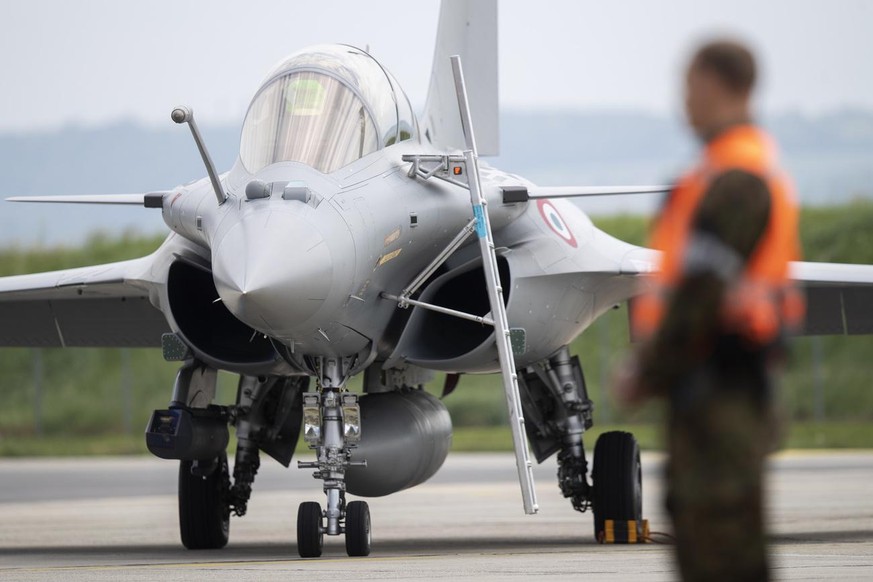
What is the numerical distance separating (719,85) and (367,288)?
18.3ft

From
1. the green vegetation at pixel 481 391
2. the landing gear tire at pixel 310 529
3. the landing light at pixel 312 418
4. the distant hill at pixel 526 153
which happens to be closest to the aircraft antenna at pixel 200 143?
the landing light at pixel 312 418

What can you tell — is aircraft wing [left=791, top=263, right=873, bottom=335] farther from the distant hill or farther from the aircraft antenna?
the distant hill

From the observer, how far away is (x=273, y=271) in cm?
809

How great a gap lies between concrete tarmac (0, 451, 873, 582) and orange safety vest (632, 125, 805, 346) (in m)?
0.52

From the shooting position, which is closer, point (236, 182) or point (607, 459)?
point (236, 182)

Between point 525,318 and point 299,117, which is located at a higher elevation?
point 299,117

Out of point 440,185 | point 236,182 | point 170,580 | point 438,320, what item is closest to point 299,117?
point 236,182

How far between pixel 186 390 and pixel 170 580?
Result: 3307 millimetres

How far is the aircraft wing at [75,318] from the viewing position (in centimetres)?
1255

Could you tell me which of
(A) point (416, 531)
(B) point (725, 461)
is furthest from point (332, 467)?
(B) point (725, 461)

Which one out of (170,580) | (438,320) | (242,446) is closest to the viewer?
(170,580)

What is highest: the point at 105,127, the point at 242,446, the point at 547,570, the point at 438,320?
the point at 105,127

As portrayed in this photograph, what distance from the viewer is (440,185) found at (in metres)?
10.1

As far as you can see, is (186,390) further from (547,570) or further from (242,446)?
(547,570)
